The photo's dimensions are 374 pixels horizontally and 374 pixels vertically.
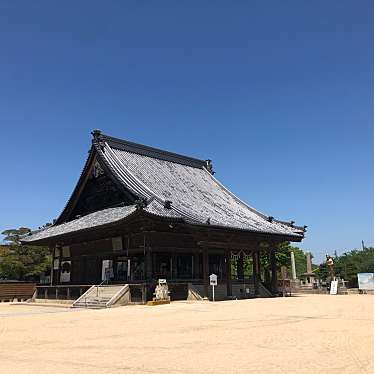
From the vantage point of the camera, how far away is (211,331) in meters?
10.3

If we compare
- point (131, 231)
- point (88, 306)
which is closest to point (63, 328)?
point (88, 306)

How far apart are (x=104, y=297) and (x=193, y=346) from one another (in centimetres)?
1383

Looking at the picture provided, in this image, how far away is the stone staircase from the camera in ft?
65.7

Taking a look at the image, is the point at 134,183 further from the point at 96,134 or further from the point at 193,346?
the point at 193,346

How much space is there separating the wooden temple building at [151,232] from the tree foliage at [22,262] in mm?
8369

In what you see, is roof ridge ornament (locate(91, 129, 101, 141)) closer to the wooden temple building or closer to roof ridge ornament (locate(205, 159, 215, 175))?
the wooden temple building

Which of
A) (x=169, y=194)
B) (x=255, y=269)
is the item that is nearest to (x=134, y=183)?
(x=169, y=194)

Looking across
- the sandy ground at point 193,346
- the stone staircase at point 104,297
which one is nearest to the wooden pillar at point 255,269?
the stone staircase at point 104,297

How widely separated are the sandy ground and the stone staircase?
714 cm

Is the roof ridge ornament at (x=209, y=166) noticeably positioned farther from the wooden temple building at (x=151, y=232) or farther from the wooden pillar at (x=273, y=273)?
the wooden pillar at (x=273, y=273)

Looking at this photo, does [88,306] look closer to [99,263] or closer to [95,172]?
Answer: [99,263]

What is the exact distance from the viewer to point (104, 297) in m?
21.0

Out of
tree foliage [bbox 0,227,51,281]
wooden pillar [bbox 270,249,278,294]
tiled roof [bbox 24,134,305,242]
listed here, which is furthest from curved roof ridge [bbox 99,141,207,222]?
tree foliage [bbox 0,227,51,281]

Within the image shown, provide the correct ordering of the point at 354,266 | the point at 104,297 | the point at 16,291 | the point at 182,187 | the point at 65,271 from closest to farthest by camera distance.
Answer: the point at 104,297
the point at 182,187
the point at 16,291
the point at 65,271
the point at 354,266
